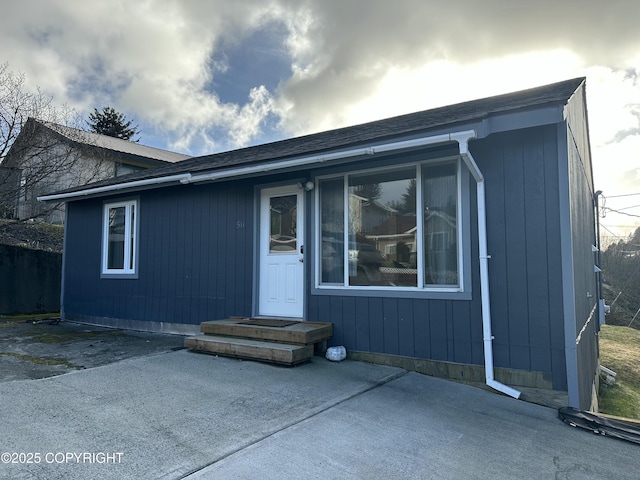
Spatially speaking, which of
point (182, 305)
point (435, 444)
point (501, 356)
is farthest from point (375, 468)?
point (182, 305)

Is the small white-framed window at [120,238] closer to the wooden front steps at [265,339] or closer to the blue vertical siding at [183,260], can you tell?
the blue vertical siding at [183,260]

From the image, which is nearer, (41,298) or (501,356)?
(501,356)

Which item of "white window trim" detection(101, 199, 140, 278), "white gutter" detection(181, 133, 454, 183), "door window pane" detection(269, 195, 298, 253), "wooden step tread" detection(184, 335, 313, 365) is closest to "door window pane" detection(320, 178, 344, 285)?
"door window pane" detection(269, 195, 298, 253)

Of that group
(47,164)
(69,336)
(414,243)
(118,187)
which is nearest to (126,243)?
(118,187)

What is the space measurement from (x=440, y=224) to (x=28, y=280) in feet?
31.7

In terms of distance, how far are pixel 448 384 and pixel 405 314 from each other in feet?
2.72

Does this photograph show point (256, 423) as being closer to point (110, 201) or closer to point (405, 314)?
point (405, 314)

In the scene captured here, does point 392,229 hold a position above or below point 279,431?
above

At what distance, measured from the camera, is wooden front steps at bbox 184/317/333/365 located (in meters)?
4.23

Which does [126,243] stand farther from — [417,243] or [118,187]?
[417,243]

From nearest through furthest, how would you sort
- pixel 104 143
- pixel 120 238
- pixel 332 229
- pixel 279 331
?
pixel 279 331 → pixel 332 229 → pixel 120 238 → pixel 104 143

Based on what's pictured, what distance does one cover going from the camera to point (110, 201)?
734 cm

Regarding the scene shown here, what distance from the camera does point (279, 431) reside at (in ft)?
8.69

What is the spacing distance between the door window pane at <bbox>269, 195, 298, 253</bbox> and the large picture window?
0.48 meters
